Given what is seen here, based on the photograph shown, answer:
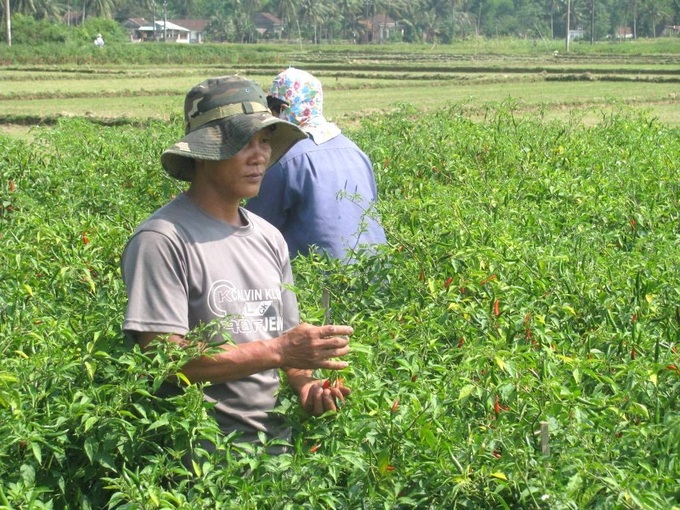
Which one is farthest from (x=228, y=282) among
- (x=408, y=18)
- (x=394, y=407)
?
(x=408, y=18)

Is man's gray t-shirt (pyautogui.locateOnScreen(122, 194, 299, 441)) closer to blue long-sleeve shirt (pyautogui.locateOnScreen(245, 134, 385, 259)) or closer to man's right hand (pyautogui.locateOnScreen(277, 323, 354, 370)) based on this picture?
man's right hand (pyautogui.locateOnScreen(277, 323, 354, 370))

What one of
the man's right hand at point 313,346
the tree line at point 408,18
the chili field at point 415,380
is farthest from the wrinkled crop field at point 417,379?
the tree line at point 408,18

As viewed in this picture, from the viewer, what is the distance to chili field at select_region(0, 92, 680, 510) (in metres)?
2.46

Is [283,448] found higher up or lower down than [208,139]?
lower down

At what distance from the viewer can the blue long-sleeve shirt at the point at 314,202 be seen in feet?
14.9

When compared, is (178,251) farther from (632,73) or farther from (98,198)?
(632,73)

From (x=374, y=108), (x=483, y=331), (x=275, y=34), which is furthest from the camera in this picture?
(x=275, y=34)

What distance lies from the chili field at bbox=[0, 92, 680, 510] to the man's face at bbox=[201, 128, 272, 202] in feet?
1.32

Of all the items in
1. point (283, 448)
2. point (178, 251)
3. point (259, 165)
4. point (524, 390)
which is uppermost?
point (259, 165)

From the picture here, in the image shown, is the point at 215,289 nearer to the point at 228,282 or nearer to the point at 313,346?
the point at 228,282

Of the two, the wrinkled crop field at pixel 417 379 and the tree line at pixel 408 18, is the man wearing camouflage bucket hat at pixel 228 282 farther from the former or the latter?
the tree line at pixel 408 18

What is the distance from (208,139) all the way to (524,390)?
108 centimetres

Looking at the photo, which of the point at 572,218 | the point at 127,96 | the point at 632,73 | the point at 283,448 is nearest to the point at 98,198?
the point at 572,218

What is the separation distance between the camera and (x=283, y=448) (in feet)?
9.56
